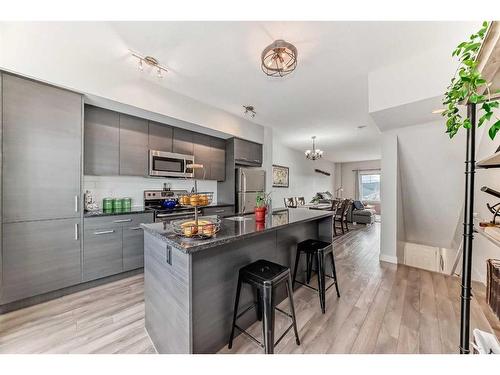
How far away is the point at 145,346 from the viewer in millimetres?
1543

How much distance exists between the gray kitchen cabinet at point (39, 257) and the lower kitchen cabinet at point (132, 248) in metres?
0.48

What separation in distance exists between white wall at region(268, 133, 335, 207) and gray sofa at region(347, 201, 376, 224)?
1.81 meters

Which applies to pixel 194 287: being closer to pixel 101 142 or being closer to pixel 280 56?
pixel 280 56

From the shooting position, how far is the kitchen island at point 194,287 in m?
1.23

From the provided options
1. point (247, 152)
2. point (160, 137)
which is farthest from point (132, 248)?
point (247, 152)

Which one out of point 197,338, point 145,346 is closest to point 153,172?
point 145,346

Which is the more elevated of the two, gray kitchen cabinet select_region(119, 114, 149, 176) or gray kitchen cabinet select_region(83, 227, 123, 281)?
gray kitchen cabinet select_region(119, 114, 149, 176)

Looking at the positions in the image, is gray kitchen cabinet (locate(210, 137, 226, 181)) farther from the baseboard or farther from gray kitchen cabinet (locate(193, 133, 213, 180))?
the baseboard

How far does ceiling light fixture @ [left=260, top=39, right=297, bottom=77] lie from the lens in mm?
1807

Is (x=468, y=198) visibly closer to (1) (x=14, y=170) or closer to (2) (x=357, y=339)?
(2) (x=357, y=339)

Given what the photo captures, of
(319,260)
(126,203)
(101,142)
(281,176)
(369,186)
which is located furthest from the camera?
(369,186)

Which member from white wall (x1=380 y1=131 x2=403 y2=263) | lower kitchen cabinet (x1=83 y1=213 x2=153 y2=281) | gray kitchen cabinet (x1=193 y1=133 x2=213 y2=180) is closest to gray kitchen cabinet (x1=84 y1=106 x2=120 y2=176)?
lower kitchen cabinet (x1=83 y1=213 x2=153 y2=281)

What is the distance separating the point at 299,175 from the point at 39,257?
23.4 ft

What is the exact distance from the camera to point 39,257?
2.08 meters
